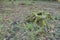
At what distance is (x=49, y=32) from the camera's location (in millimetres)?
6559

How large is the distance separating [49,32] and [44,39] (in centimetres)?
65

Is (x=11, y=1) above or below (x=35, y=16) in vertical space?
below

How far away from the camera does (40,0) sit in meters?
18.9

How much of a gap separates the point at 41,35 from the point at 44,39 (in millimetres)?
291

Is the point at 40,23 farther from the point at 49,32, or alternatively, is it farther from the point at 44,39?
the point at 44,39

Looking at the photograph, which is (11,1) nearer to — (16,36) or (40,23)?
(40,23)

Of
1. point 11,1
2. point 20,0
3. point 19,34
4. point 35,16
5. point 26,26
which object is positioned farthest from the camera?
point 20,0

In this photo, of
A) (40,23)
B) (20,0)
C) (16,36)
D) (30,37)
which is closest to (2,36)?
(16,36)

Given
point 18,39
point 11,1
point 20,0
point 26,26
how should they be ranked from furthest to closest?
point 20,0, point 11,1, point 26,26, point 18,39

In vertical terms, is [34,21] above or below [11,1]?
above

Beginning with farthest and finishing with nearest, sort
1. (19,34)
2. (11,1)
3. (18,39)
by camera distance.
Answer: (11,1), (19,34), (18,39)

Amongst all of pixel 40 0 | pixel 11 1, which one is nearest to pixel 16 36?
pixel 11 1

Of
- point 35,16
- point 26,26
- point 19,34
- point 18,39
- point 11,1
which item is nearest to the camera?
point 18,39

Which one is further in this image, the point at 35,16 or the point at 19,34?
the point at 35,16
